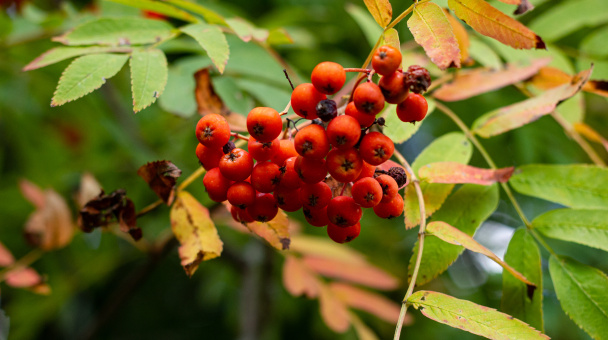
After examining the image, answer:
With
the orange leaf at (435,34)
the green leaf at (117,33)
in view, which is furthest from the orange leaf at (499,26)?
the green leaf at (117,33)

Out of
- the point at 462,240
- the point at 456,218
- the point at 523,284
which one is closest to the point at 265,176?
the point at 462,240

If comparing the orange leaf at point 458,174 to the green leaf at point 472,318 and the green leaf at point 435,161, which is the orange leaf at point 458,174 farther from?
the green leaf at point 472,318

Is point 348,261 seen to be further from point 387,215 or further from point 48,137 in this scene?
point 48,137

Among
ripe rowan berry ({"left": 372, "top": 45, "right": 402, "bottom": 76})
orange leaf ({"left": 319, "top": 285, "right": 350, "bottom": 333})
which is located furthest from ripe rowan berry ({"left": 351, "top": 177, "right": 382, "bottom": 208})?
orange leaf ({"left": 319, "top": 285, "right": 350, "bottom": 333})

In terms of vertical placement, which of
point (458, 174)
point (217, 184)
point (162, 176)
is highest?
point (458, 174)

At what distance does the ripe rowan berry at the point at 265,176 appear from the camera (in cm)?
91

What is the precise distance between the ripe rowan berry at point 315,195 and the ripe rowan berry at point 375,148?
113 mm

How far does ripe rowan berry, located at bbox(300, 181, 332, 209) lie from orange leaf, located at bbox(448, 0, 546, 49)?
0.46m

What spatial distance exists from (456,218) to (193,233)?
66 centimetres

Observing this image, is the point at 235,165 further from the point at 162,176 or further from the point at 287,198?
the point at 162,176

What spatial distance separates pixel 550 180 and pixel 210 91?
3.15 ft

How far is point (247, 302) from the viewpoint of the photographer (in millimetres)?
2477

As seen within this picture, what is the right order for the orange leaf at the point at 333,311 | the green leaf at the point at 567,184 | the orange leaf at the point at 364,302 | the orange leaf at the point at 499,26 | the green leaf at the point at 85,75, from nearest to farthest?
the orange leaf at the point at 499,26
the green leaf at the point at 85,75
the green leaf at the point at 567,184
the orange leaf at the point at 333,311
the orange leaf at the point at 364,302

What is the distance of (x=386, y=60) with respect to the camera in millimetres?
811
